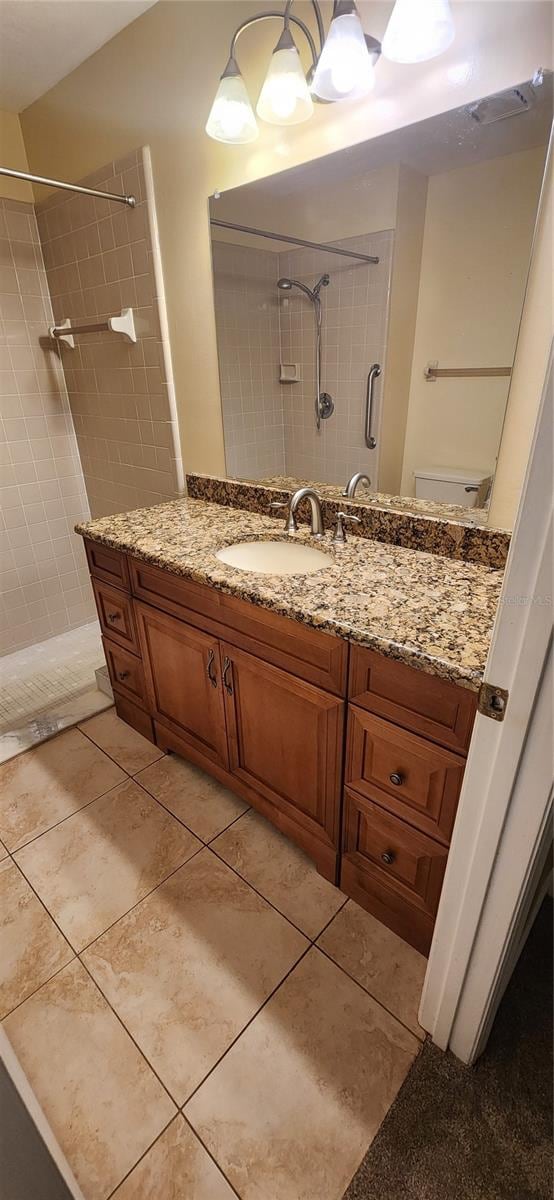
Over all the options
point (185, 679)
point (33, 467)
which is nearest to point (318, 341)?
point (185, 679)

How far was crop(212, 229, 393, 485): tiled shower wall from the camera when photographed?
1351 mm

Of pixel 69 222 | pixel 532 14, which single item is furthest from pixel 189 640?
pixel 69 222

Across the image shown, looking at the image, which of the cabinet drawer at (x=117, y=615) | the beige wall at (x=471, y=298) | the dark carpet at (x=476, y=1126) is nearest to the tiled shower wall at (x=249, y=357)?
the beige wall at (x=471, y=298)

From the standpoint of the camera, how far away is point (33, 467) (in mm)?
2441

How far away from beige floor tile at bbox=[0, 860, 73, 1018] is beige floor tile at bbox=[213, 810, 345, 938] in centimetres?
46

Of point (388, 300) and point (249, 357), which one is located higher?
point (388, 300)

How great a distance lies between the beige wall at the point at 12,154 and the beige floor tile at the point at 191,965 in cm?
262

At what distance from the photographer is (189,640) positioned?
1426mm

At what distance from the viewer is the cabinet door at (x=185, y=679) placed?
141 centimetres

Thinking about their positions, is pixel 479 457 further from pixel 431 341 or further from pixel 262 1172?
pixel 262 1172

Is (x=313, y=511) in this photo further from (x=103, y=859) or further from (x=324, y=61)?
(x=103, y=859)

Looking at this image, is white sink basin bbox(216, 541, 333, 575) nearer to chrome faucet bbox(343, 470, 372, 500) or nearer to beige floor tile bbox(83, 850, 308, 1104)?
chrome faucet bbox(343, 470, 372, 500)

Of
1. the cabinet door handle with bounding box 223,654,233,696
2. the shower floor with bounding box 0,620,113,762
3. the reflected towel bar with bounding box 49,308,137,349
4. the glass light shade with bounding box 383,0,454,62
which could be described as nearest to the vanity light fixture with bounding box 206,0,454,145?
the glass light shade with bounding box 383,0,454,62

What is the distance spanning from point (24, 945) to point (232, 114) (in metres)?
2.15
